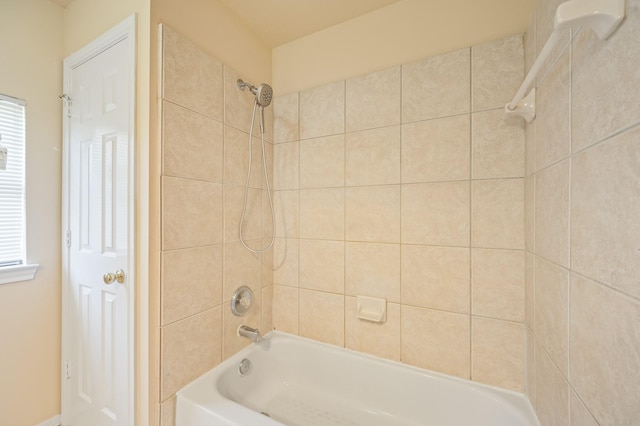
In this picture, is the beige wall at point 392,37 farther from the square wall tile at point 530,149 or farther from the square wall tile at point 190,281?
the square wall tile at point 190,281

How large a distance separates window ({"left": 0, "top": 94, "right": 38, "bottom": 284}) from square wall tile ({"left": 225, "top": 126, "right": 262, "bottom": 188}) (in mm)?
1071

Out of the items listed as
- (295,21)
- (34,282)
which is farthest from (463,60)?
(34,282)

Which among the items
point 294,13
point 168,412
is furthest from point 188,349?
point 294,13

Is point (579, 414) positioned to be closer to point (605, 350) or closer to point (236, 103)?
point (605, 350)

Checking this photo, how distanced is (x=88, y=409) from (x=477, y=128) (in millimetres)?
2379

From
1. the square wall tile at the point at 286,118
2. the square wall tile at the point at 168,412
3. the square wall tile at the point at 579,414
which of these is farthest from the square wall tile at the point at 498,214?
the square wall tile at the point at 168,412

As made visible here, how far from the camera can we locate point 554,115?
820mm

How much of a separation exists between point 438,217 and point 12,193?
7.19 feet

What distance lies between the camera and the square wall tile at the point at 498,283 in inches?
43.8

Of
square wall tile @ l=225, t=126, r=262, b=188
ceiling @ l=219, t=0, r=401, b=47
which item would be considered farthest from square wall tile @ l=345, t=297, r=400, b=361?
ceiling @ l=219, t=0, r=401, b=47

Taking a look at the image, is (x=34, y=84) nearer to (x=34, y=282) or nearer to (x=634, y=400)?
(x=34, y=282)

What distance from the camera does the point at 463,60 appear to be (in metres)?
1.20

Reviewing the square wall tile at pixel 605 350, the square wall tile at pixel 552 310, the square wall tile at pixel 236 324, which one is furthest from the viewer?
the square wall tile at pixel 236 324

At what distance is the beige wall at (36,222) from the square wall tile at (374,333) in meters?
1.69
